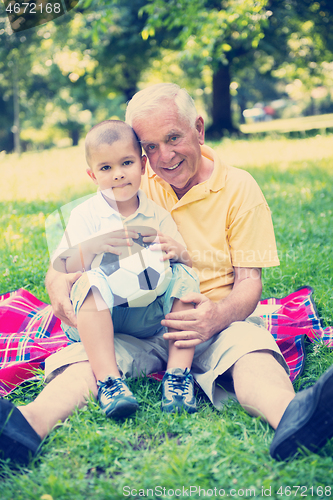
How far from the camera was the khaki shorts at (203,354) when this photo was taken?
6.82 feet

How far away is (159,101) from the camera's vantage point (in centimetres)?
228

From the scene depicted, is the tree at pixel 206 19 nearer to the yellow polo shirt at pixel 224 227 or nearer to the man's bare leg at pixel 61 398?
the yellow polo shirt at pixel 224 227

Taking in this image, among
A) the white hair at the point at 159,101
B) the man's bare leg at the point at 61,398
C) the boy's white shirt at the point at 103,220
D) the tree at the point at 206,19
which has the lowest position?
the man's bare leg at the point at 61,398

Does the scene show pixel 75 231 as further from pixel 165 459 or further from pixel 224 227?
pixel 165 459

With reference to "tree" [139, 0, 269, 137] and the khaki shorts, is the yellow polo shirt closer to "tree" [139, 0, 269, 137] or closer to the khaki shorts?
the khaki shorts

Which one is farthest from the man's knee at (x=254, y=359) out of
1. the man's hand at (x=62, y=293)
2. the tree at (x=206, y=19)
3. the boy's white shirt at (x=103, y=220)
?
the tree at (x=206, y=19)

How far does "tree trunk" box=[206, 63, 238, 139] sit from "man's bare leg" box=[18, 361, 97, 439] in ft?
46.3

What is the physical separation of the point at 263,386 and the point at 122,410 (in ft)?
1.95

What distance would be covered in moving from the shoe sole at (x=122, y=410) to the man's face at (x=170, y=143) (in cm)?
115

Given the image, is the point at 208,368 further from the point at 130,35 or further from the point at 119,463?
the point at 130,35

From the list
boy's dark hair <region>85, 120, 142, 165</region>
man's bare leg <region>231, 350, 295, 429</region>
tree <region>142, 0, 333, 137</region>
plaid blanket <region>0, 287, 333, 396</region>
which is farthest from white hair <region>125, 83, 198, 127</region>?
tree <region>142, 0, 333, 137</region>

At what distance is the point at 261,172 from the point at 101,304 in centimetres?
617

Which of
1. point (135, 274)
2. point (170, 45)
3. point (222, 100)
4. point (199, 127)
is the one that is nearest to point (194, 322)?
point (135, 274)

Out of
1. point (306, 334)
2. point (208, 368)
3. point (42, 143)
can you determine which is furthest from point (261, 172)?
point (42, 143)
